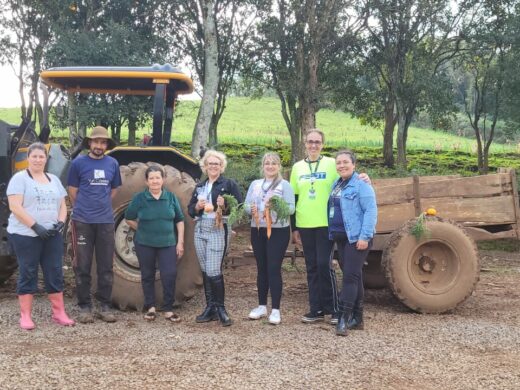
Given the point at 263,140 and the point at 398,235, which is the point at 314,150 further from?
the point at 263,140

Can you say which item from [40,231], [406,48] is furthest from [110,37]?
[40,231]

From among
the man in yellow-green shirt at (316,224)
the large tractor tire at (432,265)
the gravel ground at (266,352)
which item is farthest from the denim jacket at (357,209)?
the gravel ground at (266,352)

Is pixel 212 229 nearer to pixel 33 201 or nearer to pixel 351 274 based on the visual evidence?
pixel 351 274

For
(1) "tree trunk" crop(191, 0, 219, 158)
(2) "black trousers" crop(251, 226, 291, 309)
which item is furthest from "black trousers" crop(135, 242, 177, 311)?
(1) "tree trunk" crop(191, 0, 219, 158)

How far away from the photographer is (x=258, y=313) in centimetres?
527

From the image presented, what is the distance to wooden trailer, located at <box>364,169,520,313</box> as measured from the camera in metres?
5.45

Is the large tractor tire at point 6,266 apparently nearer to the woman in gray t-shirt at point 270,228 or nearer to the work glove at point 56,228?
the work glove at point 56,228

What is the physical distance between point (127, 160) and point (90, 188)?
92 cm

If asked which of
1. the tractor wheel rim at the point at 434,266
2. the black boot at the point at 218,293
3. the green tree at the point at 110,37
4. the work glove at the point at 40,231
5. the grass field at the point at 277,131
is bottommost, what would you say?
the black boot at the point at 218,293

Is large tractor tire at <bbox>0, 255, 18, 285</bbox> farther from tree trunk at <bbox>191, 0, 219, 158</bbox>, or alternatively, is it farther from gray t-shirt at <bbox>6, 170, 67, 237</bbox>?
tree trunk at <bbox>191, 0, 219, 158</bbox>

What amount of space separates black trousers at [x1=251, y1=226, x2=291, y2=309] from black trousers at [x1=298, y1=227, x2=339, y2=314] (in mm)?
215

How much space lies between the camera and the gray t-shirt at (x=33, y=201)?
4879mm

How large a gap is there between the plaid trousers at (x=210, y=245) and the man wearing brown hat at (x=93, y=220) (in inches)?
30.7

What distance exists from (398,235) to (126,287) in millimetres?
2535
